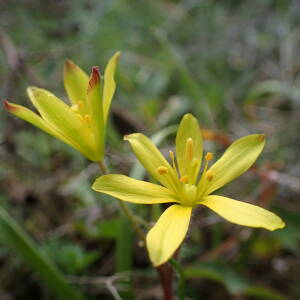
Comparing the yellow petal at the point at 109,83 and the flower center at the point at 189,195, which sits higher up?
the yellow petal at the point at 109,83

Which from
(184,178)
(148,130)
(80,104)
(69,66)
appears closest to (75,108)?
(80,104)

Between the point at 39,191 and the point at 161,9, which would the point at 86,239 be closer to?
the point at 39,191

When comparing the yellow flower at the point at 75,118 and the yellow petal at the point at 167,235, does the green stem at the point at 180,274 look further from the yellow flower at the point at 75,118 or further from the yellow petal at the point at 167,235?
the yellow flower at the point at 75,118

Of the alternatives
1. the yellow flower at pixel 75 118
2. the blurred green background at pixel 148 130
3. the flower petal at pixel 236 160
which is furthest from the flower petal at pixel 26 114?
the flower petal at pixel 236 160

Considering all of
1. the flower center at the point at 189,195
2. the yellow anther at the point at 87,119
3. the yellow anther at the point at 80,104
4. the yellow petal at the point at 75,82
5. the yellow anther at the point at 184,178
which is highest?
the yellow petal at the point at 75,82

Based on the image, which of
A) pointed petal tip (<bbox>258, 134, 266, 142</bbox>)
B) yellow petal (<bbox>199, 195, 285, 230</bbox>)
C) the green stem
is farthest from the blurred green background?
pointed petal tip (<bbox>258, 134, 266, 142</bbox>)

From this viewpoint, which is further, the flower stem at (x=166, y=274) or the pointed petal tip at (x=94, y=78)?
the flower stem at (x=166, y=274)

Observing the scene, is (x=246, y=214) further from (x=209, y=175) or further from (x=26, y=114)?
(x=26, y=114)
